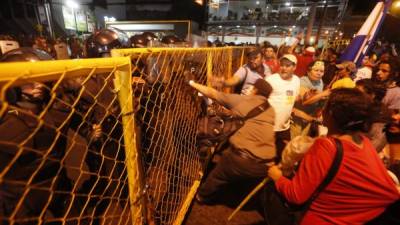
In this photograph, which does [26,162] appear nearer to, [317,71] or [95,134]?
[95,134]

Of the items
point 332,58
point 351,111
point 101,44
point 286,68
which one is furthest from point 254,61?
point 332,58

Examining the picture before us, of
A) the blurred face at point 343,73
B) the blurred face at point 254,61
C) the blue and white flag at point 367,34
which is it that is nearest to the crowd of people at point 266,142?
the blurred face at point 343,73

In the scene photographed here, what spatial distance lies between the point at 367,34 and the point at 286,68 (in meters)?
3.34

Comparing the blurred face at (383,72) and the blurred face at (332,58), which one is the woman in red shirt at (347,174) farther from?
the blurred face at (332,58)

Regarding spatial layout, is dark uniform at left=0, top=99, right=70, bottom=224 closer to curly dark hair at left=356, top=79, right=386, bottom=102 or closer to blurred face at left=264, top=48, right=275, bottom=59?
curly dark hair at left=356, top=79, right=386, bottom=102

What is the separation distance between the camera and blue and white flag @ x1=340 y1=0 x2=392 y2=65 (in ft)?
16.9

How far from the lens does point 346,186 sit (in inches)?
57.2

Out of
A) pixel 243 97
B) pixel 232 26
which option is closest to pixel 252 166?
pixel 243 97

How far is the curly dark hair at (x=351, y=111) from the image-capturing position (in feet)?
4.84

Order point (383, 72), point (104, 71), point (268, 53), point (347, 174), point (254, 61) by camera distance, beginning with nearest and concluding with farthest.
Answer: point (104, 71) → point (347, 174) → point (383, 72) → point (254, 61) → point (268, 53)

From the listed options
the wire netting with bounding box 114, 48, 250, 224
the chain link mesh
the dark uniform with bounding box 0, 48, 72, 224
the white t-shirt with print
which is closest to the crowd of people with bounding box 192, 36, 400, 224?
the white t-shirt with print

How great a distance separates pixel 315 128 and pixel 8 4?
35.3m

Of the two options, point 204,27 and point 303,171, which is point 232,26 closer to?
point 204,27

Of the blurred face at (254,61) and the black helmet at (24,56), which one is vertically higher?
the black helmet at (24,56)
